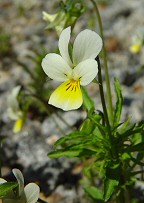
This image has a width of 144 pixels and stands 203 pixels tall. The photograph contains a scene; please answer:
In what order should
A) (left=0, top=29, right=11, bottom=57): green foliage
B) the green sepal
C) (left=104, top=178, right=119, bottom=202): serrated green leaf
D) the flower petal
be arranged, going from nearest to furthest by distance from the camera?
the flower petal
(left=104, top=178, right=119, bottom=202): serrated green leaf
the green sepal
(left=0, top=29, right=11, bottom=57): green foliage

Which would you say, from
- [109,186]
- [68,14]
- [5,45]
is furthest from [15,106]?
[5,45]

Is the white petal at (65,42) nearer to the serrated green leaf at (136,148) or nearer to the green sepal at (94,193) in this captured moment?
the serrated green leaf at (136,148)

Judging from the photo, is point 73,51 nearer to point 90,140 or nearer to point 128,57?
point 90,140

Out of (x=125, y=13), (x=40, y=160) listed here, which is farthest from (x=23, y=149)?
(x=125, y=13)

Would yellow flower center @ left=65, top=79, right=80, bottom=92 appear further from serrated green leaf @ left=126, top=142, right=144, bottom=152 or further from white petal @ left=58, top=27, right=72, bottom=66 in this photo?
serrated green leaf @ left=126, top=142, right=144, bottom=152

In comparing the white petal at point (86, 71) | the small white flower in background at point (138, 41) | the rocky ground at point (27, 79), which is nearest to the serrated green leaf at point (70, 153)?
the white petal at point (86, 71)

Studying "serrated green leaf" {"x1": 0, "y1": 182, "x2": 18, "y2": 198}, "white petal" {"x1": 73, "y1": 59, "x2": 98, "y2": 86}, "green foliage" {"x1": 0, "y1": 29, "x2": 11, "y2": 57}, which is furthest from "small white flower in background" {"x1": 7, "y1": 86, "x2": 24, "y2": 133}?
"green foliage" {"x1": 0, "y1": 29, "x2": 11, "y2": 57}

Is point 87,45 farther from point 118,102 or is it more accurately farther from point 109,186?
point 109,186
